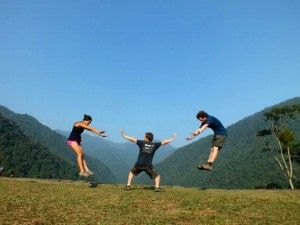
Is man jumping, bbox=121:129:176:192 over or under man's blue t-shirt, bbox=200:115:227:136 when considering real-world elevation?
under

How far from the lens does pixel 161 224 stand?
1033 cm

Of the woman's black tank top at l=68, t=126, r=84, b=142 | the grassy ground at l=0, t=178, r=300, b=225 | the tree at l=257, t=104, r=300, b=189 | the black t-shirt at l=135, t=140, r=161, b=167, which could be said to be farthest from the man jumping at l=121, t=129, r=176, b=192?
the tree at l=257, t=104, r=300, b=189

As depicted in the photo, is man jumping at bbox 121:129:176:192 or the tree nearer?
man jumping at bbox 121:129:176:192

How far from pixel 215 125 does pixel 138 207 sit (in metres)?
5.85

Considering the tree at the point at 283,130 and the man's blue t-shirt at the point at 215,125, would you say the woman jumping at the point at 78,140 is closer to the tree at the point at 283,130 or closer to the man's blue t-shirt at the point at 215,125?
the man's blue t-shirt at the point at 215,125

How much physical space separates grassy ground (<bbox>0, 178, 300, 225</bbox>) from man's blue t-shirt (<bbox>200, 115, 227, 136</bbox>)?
3.05 m

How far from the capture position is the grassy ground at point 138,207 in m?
10.7

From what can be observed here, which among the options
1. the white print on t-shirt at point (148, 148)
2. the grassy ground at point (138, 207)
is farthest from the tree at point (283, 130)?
the white print on t-shirt at point (148, 148)

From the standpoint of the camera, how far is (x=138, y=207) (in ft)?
39.6

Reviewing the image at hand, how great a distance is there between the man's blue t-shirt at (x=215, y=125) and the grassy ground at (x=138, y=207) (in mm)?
3049

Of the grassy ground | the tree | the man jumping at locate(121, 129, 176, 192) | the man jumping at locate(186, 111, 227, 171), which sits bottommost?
the grassy ground

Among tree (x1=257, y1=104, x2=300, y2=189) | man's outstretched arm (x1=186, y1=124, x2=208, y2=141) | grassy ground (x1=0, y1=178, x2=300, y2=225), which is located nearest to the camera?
grassy ground (x1=0, y1=178, x2=300, y2=225)

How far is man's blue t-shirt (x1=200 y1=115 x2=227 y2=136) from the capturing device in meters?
16.3

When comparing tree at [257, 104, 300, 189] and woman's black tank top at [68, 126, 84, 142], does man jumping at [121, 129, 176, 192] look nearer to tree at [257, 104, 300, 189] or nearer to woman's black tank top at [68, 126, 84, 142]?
woman's black tank top at [68, 126, 84, 142]
